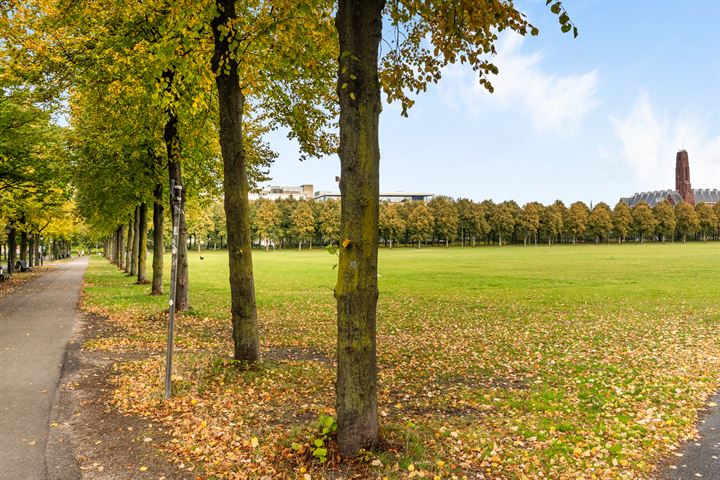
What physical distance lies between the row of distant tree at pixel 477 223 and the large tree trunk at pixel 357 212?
377 ft

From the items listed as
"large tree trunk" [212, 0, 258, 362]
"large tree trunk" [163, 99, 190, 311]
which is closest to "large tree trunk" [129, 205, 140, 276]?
"large tree trunk" [163, 99, 190, 311]

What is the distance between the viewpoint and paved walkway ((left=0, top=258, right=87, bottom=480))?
594 centimetres

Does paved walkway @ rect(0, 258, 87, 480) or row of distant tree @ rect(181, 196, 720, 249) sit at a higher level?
row of distant tree @ rect(181, 196, 720, 249)

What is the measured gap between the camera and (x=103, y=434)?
672 centimetres

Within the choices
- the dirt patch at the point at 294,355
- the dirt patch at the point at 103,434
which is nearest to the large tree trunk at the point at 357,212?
the dirt patch at the point at 103,434

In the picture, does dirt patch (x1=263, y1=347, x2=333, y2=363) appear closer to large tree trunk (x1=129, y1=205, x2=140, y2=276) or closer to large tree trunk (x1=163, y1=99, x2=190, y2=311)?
large tree trunk (x1=163, y1=99, x2=190, y2=311)

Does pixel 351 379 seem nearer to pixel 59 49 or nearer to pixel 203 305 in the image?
pixel 59 49

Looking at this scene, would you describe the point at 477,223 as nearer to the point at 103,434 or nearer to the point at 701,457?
the point at 701,457

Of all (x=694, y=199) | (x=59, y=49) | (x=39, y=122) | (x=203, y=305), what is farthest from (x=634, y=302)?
(x=694, y=199)

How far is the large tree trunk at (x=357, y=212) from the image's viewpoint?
5402mm

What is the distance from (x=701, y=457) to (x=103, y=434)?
791cm

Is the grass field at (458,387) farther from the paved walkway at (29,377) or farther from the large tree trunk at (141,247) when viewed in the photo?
the large tree trunk at (141,247)

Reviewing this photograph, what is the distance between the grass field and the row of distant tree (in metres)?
104

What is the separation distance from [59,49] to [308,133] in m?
7.60
